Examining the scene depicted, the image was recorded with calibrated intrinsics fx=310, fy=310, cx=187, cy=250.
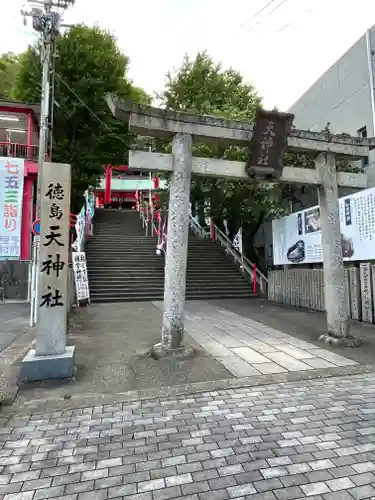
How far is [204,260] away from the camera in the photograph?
16172 millimetres

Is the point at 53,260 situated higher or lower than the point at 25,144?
lower

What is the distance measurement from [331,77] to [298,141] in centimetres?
1030

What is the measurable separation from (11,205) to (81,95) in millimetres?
→ 5891

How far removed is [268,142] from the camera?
6.23m

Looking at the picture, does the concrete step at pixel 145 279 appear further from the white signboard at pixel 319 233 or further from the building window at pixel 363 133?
the building window at pixel 363 133

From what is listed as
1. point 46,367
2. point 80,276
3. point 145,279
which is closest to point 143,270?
point 145,279

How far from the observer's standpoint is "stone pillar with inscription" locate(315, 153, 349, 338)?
21.4ft

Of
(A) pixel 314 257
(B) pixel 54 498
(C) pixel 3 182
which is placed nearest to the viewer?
(B) pixel 54 498

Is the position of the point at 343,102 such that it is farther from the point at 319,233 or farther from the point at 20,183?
the point at 20,183

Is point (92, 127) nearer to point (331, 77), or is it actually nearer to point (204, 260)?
point (204, 260)

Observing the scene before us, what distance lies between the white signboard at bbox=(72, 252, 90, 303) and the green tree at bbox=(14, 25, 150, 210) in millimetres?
4253

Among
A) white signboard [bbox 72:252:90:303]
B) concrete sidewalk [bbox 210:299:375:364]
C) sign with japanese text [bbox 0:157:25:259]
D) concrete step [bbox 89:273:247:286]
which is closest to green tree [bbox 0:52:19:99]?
sign with japanese text [bbox 0:157:25:259]

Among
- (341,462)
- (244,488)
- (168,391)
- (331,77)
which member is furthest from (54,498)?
(331,77)

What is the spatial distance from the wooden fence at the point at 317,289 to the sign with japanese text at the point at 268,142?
4.21 metres
